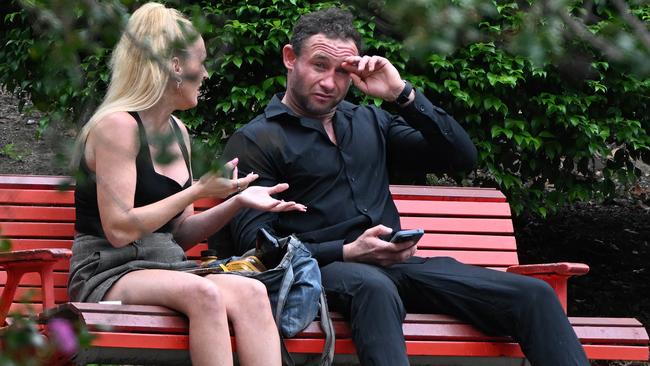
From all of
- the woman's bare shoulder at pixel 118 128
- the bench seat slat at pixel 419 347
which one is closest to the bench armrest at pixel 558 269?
the bench seat slat at pixel 419 347

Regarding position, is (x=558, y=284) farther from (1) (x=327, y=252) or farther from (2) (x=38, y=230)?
(2) (x=38, y=230)

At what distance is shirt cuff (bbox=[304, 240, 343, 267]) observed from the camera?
172 inches

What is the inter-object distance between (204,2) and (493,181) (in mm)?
1793

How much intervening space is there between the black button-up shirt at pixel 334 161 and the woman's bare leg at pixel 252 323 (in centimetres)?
49

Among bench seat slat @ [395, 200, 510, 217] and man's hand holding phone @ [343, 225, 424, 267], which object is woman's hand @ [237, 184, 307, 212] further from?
bench seat slat @ [395, 200, 510, 217]

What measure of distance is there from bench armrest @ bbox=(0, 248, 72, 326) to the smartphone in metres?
1.13

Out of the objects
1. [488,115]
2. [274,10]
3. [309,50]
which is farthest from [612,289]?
[309,50]

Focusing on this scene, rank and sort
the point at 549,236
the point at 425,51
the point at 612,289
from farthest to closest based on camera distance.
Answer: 1. the point at 549,236
2. the point at 612,289
3. the point at 425,51

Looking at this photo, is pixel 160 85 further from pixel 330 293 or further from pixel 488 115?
pixel 488 115

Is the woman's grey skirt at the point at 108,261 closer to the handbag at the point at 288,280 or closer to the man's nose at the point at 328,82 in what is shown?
the handbag at the point at 288,280

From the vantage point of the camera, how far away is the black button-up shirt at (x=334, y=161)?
4.52m

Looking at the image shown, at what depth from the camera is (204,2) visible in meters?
5.92

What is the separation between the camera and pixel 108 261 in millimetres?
4133

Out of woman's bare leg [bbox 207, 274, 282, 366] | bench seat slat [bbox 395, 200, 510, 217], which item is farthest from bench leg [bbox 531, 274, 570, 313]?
woman's bare leg [bbox 207, 274, 282, 366]
